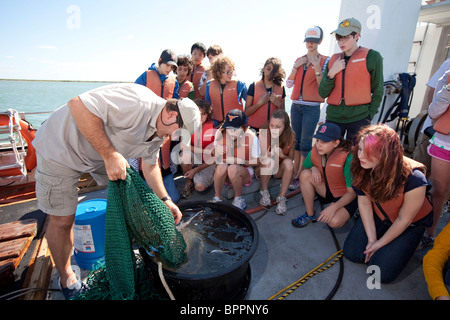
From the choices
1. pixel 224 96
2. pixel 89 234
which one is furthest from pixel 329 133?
pixel 89 234

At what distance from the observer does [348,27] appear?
8.83ft

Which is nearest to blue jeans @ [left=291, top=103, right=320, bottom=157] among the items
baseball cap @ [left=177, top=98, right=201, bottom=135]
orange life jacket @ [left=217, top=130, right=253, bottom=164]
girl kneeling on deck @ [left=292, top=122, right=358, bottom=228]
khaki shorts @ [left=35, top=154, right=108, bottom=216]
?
girl kneeling on deck @ [left=292, top=122, right=358, bottom=228]

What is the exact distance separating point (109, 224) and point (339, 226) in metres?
2.08

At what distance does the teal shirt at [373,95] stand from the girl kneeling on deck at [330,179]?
57 centimetres

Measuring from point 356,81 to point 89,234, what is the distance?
3035 mm

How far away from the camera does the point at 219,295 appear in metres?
1.64

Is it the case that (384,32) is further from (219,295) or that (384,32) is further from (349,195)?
(219,295)

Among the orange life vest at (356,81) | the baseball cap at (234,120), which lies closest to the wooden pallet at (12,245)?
the baseball cap at (234,120)

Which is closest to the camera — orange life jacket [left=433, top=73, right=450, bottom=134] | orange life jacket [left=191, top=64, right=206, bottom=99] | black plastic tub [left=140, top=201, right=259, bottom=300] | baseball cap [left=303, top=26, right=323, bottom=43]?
black plastic tub [left=140, top=201, right=259, bottom=300]

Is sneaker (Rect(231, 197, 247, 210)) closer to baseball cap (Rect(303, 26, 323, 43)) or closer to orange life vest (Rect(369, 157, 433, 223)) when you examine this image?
orange life vest (Rect(369, 157, 433, 223))

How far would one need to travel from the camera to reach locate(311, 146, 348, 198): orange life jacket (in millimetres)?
2433

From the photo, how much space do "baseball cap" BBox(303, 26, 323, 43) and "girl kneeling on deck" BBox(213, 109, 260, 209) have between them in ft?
4.37

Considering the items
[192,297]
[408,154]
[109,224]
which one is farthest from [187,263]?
[408,154]

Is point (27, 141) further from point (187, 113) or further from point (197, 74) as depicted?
point (187, 113)
